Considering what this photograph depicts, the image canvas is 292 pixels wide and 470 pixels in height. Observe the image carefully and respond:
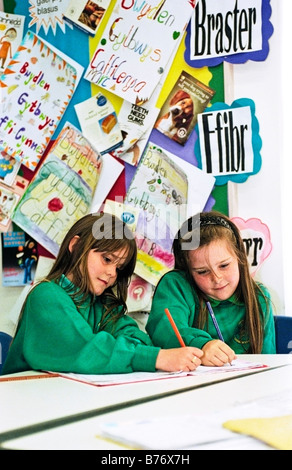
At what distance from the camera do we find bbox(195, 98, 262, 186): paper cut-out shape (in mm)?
1818

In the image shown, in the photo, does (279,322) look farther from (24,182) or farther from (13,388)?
(24,182)

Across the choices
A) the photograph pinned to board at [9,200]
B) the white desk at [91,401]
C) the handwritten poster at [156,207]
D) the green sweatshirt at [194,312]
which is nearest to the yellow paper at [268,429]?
the white desk at [91,401]

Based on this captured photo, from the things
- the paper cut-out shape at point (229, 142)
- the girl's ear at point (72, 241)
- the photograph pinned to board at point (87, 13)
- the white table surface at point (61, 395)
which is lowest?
the white table surface at point (61, 395)

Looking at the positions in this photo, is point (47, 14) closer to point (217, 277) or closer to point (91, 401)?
point (217, 277)

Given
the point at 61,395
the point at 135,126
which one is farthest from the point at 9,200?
the point at 61,395

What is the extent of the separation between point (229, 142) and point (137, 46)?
435 millimetres

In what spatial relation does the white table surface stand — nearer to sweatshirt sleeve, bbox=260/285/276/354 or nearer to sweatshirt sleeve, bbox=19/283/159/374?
sweatshirt sleeve, bbox=19/283/159/374

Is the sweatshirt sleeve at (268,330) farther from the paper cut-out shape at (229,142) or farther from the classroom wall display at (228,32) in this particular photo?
the classroom wall display at (228,32)

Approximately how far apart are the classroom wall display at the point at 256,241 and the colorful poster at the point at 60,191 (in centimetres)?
51

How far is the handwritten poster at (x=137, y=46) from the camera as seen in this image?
1.90m

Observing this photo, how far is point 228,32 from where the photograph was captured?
1.84 m

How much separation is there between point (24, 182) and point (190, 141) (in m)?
0.57

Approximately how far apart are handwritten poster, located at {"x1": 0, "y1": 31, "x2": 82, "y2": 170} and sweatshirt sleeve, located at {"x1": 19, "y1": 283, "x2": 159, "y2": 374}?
3.00 feet

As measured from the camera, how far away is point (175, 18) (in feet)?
6.22
